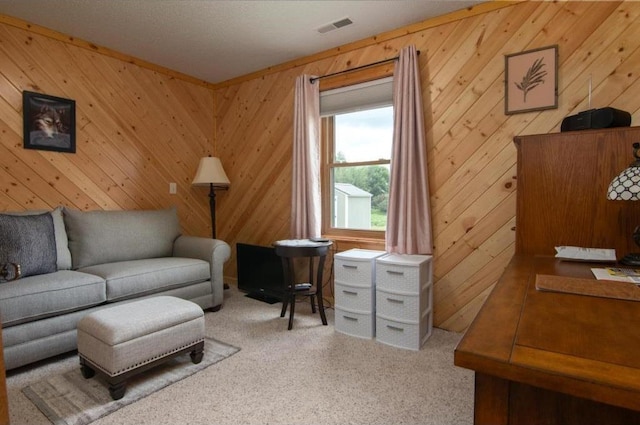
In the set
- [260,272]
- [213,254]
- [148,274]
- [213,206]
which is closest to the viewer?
[148,274]

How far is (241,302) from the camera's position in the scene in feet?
11.2

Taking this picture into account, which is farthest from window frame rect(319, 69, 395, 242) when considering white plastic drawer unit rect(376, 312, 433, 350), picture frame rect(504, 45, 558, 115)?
picture frame rect(504, 45, 558, 115)

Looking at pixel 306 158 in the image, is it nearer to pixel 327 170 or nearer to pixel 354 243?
pixel 327 170

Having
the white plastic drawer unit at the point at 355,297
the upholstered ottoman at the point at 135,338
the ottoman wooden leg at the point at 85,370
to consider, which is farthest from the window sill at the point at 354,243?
the ottoman wooden leg at the point at 85,370

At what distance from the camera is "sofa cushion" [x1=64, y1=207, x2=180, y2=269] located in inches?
110

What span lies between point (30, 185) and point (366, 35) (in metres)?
3.15

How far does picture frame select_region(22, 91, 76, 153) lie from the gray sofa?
1.97 feet

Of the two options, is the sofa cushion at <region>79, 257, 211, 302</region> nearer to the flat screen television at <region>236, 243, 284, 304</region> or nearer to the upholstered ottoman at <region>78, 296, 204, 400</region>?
the upholstered ottoman at <region>78, 296, 204, 400</region>

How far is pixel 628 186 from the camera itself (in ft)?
4.54

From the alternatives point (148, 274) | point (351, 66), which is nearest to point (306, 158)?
point (351, 66)

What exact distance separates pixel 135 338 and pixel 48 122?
Result: 2.27 metres

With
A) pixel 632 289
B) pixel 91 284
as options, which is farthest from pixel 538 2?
pixel 91 284

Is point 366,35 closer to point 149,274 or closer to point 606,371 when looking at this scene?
point 149,274

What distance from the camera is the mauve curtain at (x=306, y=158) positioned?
10.9 feet
